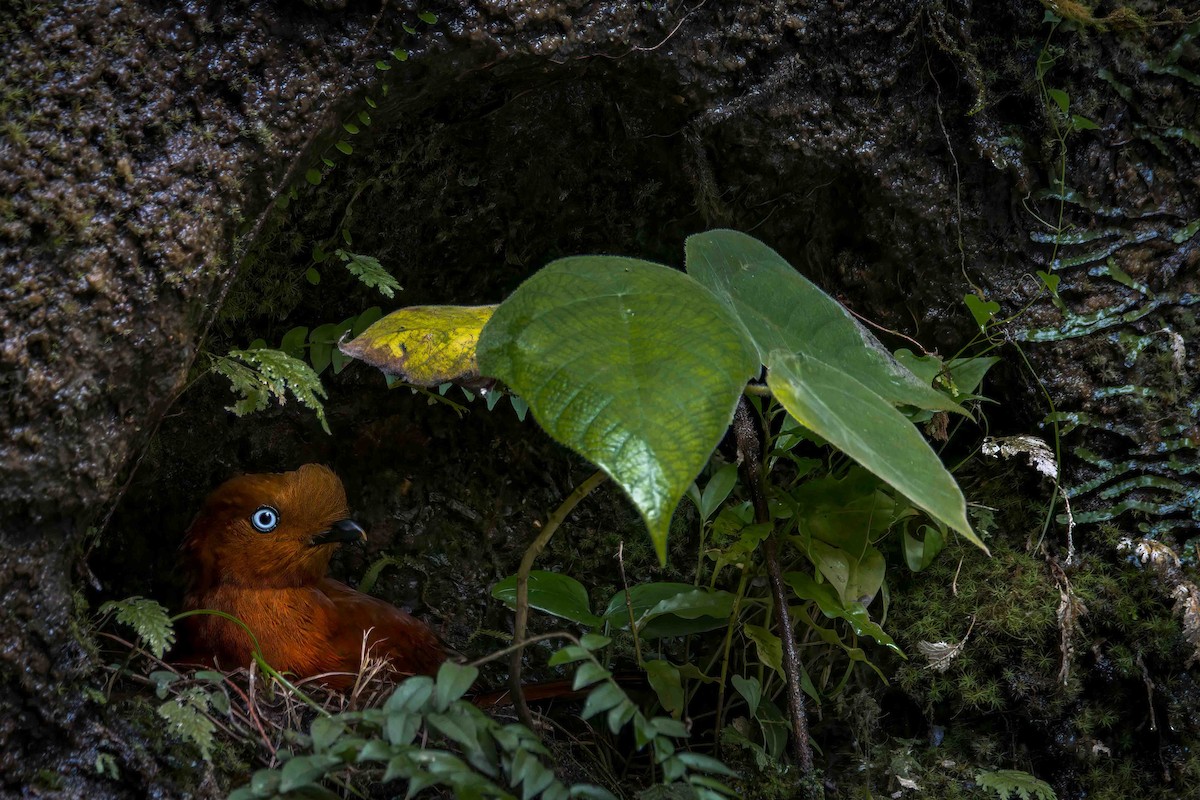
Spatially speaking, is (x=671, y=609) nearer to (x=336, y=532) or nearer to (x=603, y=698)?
(x=603, y=698)

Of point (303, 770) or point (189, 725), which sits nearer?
point (303, 770)

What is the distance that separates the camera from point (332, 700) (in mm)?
2168

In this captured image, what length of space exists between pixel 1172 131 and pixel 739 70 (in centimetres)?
114

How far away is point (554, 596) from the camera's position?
2.18 m

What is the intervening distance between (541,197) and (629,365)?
135cm

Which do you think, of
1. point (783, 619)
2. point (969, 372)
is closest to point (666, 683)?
point (783, 619)

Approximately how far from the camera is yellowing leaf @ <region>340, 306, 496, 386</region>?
181cm

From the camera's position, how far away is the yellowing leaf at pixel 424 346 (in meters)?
1.81

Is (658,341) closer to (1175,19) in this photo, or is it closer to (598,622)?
(598,622)

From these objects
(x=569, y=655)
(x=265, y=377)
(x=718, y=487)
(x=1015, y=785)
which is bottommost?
(x=1015, y=785)

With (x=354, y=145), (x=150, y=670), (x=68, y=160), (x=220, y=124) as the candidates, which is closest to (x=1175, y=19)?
(x=354, y=145)

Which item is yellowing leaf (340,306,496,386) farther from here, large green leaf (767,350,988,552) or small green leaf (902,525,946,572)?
small green leaf (902,525,946,572)

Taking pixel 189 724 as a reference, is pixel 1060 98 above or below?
above

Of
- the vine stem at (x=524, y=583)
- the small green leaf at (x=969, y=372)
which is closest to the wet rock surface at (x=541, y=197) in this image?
the small green leaf at (x=969, y=372)
